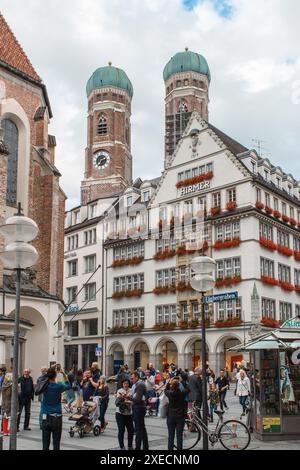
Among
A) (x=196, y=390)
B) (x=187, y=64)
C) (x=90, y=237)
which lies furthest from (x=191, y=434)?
(x=187, y=64)

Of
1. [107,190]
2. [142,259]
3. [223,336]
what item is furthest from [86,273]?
[107,190]

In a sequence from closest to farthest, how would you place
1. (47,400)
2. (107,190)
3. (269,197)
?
(47,400), (269,197), (107,190)

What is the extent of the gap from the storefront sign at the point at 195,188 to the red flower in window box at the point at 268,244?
5.73 metres

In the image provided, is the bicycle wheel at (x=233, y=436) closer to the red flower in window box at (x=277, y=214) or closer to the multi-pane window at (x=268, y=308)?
the multi-pane window at (x=268, y=308)

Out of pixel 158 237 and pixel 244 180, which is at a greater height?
pixel 244 180

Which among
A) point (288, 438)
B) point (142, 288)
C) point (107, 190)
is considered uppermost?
point (107, 190)

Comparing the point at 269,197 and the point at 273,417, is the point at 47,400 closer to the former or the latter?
the point at 273,417

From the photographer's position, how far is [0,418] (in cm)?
1584

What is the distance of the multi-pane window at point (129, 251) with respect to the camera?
4722cm

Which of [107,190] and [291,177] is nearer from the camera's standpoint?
[291,177]

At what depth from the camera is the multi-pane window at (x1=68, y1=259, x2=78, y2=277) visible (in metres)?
54.3

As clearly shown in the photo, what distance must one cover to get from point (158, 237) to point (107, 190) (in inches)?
1385

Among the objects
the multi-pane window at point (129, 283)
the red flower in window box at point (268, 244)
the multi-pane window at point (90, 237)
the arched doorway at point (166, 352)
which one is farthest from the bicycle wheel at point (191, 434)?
the multi-pane window at point (90, 237)

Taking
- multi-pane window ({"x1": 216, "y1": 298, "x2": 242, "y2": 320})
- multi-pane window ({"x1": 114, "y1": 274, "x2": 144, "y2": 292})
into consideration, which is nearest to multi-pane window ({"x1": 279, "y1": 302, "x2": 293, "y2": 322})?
multi-pane window ({"x1": 216, "y1": 298, "x2": 242, "y2": 320})
